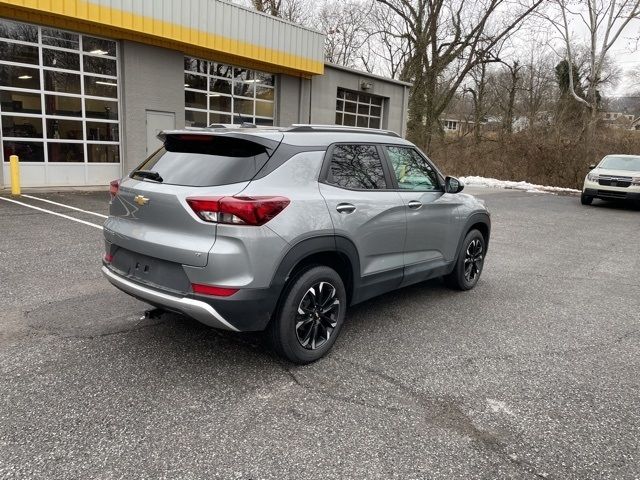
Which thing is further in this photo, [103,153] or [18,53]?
[103,153]

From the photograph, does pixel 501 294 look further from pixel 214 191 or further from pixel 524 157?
pixel 524 157

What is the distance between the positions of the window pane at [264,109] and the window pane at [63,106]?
6.22 meters

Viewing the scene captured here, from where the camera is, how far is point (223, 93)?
16828 mm

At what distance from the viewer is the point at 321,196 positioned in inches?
143

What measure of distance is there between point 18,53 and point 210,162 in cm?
1199

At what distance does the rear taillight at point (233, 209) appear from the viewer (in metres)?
3.16

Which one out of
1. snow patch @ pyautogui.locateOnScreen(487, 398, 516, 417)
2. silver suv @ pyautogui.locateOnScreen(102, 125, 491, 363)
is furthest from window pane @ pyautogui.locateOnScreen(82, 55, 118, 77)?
snow patch @ pyautogui.locateOnScreen(487, 398, 516, 417)

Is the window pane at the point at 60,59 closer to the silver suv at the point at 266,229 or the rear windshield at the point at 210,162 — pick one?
the silver suv at the point at 266,229

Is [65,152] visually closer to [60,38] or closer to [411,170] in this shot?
[60,38]

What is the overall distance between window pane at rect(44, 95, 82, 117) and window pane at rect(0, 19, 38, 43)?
143 cm

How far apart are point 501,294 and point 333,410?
3439mm

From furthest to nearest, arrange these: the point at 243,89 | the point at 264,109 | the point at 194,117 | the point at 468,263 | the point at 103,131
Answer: the point at 264,109, the point at 243,89, the point at 194,117, the point at 103,131, the point at 468,263

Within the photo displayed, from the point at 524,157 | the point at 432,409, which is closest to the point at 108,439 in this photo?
the point at 432,409

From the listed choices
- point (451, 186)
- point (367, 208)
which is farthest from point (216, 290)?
point (451, 186)
